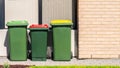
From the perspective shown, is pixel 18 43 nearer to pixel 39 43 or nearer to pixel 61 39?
pixel 39 43

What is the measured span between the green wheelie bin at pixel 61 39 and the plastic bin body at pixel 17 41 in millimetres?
910

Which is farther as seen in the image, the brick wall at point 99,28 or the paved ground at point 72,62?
the brick wall at point 99,28

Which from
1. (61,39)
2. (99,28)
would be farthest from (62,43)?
(99,28)

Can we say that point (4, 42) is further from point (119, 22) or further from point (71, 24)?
point (119, 22)

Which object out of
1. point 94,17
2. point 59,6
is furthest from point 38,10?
point 94,17

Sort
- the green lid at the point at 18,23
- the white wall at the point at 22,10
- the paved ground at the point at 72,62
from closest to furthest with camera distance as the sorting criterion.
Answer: the paved ground at the point at 72,62 → the green lid at the point at 18,23 → the white wall at the point at 22,10

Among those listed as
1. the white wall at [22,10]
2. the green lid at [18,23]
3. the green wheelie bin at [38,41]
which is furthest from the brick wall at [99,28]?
the green lid at [18,23]

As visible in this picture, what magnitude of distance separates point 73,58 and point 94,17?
4.76 feet

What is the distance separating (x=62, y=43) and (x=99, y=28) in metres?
1.29

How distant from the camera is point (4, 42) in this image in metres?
14.5

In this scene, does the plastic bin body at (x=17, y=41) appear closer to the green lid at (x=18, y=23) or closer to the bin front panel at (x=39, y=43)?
the green lid at (x=18, y=23)

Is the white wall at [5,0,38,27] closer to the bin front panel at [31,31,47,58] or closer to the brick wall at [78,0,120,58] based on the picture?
the bin front panel at [31,31,47,58]

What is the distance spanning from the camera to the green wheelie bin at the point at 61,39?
13.8 metres

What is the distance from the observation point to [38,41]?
13.8 m
